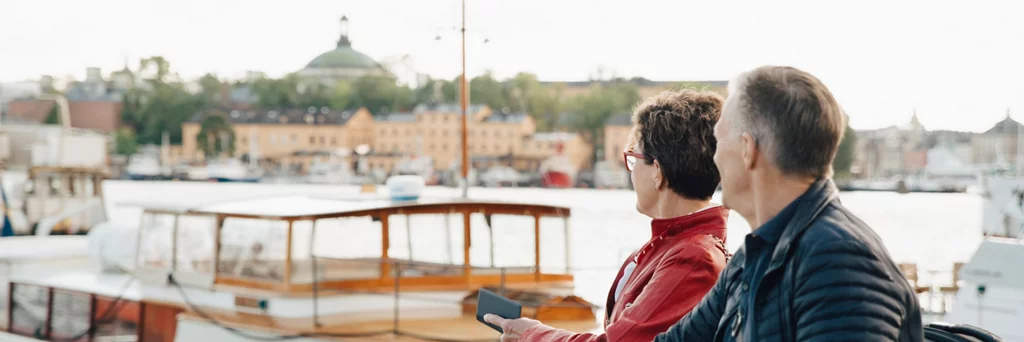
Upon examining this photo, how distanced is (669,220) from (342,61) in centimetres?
10733

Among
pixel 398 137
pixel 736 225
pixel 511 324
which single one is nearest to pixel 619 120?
pixel 398 137

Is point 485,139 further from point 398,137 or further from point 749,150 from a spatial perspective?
point 749,150

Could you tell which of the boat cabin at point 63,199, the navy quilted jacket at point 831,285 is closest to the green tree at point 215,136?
the boat cabin at point 63,199

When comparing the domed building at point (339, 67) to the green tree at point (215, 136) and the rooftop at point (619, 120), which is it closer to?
the green tree at point (215, 136)

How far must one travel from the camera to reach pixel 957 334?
1513mm

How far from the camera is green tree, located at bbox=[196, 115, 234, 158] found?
93.9m

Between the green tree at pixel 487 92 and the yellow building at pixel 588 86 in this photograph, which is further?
the yellow building at pixel 588 86

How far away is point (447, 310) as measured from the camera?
762cm

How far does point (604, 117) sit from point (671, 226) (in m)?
85.0

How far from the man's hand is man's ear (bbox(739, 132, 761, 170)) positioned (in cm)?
55

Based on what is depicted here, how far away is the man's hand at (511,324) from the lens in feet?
6.15

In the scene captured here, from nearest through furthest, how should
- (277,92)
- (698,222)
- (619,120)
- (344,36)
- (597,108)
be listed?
(698,222)
(619,120)
(597,108)
(277,92)
(344,36)

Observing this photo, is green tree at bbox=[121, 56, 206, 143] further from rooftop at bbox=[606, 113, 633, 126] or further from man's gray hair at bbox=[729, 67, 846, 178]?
man's gray hair at bbox=[729, 67, 846, 178]

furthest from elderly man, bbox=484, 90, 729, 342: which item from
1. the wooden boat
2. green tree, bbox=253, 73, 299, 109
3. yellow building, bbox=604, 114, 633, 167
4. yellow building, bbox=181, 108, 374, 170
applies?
green tree, bbox=253, 73, 299, 109
